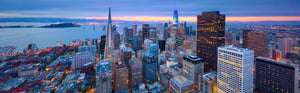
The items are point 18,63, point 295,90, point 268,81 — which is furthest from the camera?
point 18,63

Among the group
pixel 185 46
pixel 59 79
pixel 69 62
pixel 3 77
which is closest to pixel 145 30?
pixel 185 46

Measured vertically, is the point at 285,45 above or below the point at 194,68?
above

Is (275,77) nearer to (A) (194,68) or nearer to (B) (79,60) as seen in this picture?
(A) (194,68)

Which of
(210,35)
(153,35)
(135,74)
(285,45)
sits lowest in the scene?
(135,74)

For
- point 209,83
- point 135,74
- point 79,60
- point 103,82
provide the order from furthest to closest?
point 79,60, point 135,74, point 103,82, point 209,83

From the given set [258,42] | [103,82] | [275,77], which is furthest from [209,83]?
[258,42]

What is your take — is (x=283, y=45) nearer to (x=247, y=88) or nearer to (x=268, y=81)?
(x=268, y=81)

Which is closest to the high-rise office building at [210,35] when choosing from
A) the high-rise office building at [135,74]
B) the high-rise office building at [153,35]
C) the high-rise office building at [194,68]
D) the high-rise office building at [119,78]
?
the high-rise office building at [194,68]
